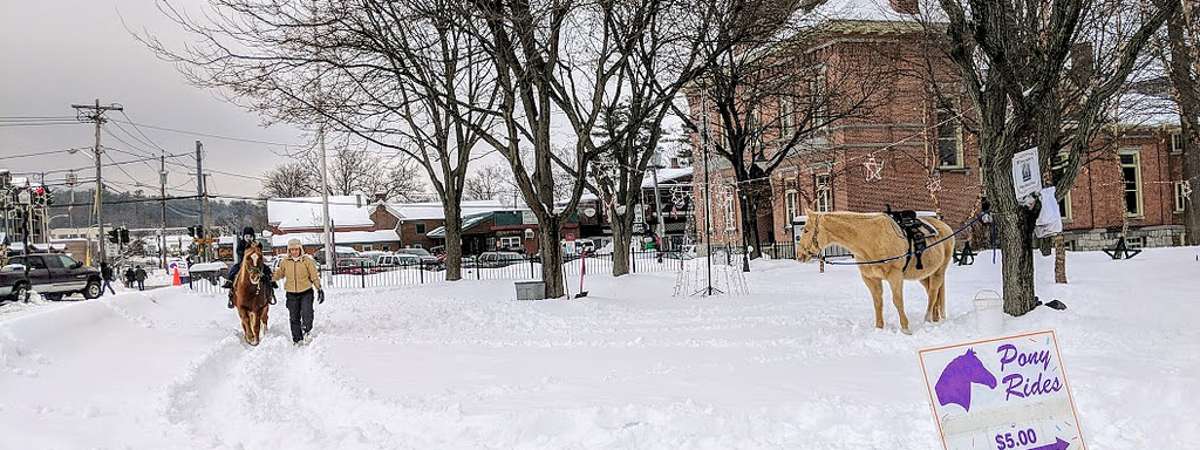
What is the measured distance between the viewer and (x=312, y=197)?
82.5 m

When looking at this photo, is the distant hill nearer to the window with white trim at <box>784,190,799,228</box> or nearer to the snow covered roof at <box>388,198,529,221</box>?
the snow covered roof at <box>388,198,529,221</box>

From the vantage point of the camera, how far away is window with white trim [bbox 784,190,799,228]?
37.4 meters

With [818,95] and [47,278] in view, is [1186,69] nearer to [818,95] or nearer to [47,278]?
[818,95]

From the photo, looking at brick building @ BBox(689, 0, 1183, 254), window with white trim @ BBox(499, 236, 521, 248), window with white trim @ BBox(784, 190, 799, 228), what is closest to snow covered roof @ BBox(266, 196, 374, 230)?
window with white trim @ BBox(499, 236, 521, 248)

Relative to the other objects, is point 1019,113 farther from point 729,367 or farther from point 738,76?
point 738,76

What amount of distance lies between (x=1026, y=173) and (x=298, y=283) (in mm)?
10654

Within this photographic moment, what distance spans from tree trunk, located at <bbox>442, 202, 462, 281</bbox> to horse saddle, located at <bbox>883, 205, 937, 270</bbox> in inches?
712

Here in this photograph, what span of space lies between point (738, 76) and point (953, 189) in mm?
14324

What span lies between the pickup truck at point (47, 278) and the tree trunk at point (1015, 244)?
29.4 m

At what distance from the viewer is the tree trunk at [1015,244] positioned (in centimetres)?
1152

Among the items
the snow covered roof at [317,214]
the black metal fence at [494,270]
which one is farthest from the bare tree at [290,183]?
the black metal fence at [494,270]

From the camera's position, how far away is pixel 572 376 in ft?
30.3

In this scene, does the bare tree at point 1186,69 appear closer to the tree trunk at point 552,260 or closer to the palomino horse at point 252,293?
the tree trunk at point 552,260

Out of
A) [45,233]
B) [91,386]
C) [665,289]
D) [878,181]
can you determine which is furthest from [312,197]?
[91,386]
